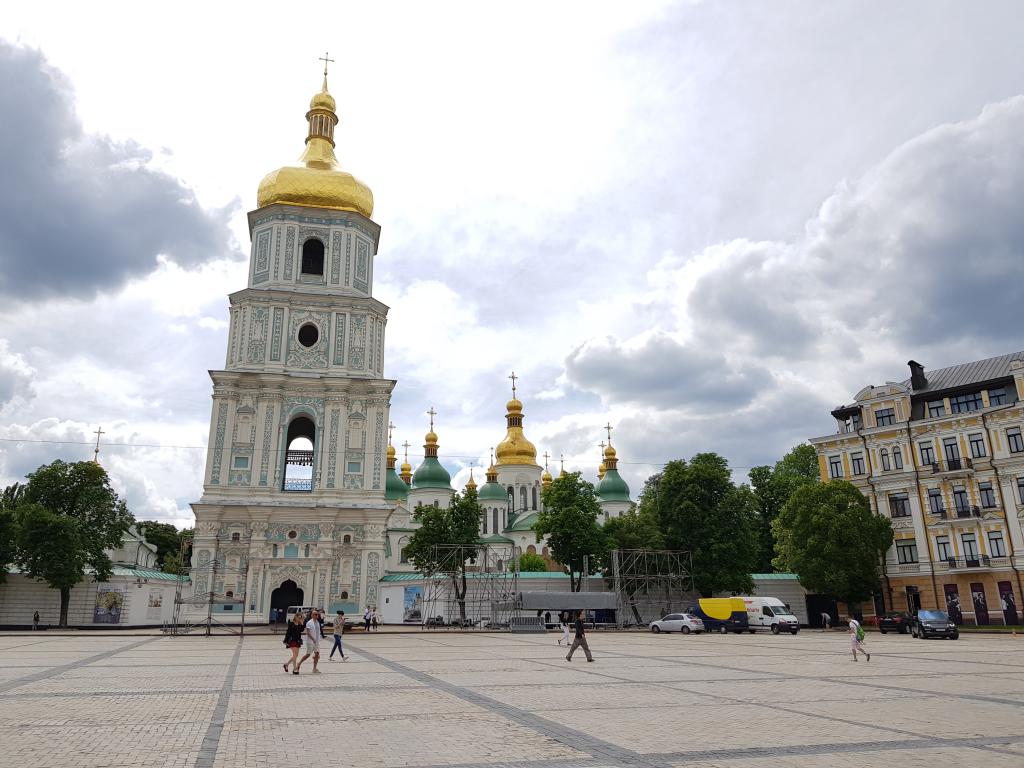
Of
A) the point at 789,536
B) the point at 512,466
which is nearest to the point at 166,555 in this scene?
the point at 512,466

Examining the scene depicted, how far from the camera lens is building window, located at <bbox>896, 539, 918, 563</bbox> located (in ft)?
139

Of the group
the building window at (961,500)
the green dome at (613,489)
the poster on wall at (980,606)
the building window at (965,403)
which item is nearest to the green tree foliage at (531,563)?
the green dome at (613,489)

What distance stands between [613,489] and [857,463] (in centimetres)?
4318

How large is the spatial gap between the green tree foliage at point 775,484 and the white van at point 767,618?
1192 centimetres

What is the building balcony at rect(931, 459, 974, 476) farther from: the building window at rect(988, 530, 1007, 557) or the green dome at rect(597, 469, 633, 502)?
the green dome at rect(597, 469, 633, 502)

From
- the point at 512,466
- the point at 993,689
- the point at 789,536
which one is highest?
the point at 512,466

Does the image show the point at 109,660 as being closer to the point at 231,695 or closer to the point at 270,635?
the point at 231,695

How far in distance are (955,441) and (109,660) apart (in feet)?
131

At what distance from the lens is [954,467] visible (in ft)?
135

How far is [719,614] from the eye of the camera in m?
38.3

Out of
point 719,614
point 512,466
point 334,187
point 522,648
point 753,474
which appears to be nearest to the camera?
point 522,648

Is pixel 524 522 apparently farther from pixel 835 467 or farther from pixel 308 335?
pixel 835 467

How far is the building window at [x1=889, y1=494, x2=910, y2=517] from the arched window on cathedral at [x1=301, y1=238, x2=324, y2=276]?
3625 centimetres

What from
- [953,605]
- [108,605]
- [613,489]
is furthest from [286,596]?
[613,489]
